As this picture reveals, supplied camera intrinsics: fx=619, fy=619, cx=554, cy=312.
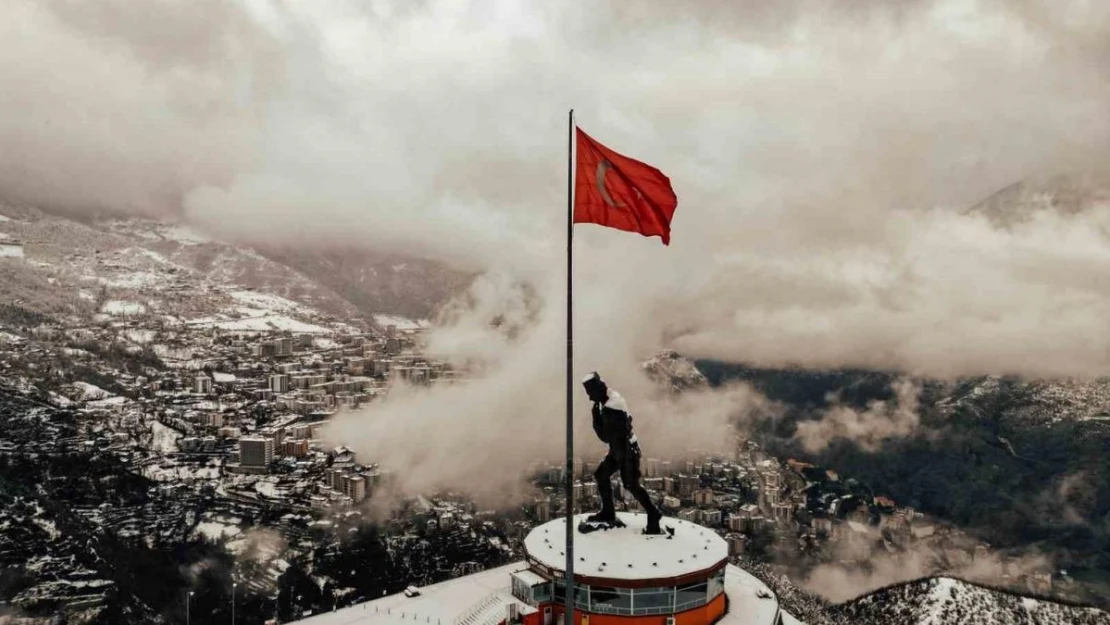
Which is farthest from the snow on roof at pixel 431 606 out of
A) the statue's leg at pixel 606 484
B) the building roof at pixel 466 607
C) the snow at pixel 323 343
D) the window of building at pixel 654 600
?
the snow at pixel 323 343

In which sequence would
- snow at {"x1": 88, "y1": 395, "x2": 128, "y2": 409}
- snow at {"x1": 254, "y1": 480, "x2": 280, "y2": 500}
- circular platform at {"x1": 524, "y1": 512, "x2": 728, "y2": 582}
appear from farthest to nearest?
snow at {"x1": 88, "y1": 395, "x2": 128, "y2": 409} → snow at {"x1": 254, "y1": 480, "x2": 280, "y2": 500} → circular platform at {"x1": 524, "y1": 512, "x2": 728, "y2": 582}

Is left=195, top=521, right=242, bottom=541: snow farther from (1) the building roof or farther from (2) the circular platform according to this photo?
(2) the circular platform

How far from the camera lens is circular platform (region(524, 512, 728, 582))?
2933 cm

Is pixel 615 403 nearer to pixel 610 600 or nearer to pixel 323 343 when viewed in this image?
pixel 610 600

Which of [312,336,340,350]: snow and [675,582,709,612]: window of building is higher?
[312,336,340,350]: snow

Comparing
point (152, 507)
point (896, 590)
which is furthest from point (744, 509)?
point (152, 507)

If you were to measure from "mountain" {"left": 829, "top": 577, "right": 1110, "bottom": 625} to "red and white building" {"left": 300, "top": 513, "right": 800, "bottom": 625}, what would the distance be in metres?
46.8

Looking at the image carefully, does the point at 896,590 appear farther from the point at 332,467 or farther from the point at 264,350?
the point at 264,350

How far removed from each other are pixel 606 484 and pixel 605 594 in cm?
561

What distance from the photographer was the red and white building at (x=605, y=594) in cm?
2934

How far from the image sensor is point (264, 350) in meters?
139

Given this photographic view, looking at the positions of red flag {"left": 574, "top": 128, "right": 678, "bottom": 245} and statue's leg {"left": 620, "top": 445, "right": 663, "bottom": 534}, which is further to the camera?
statue's leg {"left": 620, "top": 445, "right": 663, "bottom": 534}

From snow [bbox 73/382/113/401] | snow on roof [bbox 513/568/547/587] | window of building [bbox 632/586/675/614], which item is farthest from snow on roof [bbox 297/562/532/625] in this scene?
snow [bbox 73/382/113/401]

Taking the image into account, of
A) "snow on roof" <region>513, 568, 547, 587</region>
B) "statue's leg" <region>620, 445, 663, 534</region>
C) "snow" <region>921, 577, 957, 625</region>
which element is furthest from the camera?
"snow" <region>921, 577, 957, 625</region>
